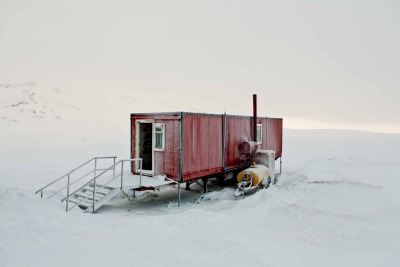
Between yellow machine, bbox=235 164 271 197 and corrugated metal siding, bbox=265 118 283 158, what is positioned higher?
corrugated metal siding, bbox=265 118 283 158

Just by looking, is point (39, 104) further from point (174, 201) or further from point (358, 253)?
point (358, 253)

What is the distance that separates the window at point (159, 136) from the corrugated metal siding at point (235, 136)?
400cm

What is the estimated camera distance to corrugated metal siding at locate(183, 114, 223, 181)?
13164 mm

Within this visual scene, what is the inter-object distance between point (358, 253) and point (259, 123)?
1302 cm

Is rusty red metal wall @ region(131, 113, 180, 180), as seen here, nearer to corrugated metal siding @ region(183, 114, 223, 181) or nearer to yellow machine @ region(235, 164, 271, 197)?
corrugated metal siding @ region(183, 114, 223, 181)

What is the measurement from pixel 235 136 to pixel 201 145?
342cm

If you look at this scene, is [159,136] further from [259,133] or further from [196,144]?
[259,133]

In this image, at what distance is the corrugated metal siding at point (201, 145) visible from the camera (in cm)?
1316

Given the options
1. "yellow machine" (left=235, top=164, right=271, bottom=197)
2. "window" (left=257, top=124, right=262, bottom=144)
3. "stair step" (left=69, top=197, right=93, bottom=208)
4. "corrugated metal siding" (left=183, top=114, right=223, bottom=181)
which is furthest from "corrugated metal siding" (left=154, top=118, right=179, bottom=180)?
"window" (left=257, top=124, right=262, bottom=144)

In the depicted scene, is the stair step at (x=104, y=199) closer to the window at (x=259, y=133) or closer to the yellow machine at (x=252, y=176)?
the yellow machine at (x=252, y=176)

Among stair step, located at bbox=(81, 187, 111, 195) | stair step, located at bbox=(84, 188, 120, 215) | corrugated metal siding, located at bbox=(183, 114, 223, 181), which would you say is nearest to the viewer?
stair step, located at bbox=(84, 188, 120, 215)

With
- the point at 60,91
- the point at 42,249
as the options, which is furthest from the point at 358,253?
the point at 60,91

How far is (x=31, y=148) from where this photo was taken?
98.4 feet

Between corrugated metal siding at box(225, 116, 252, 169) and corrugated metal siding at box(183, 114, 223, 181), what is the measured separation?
859mm
